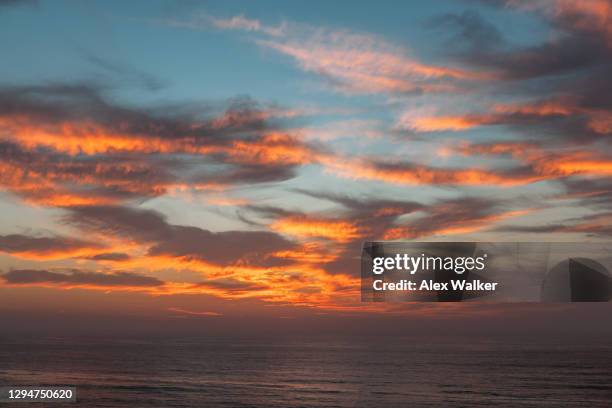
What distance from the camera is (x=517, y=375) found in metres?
124

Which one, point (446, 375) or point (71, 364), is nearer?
point (446, 375)

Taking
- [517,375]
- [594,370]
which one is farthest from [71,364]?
[594,370]

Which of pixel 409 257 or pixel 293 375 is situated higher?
pixel 409 257

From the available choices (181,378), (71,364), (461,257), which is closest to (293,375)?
(181,378)

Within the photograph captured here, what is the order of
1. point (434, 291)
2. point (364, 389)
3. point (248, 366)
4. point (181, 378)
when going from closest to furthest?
point (434, 291) → point (364, 389) → point (181, 378) → point (248, 366)

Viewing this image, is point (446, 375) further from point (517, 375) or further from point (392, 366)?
point (392, 366)

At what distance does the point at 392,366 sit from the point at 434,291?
11937 centimetres

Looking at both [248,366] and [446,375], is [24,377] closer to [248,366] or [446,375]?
[248,366]

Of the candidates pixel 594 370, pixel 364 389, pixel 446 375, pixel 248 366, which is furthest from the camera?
pixel 248 366

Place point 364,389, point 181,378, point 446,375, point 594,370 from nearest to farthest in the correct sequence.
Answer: point 364,389, point 181,378, point 446,375, point 594,370

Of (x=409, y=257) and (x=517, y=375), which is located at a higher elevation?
(x=409, y=257)

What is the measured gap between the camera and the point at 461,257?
35094 mm

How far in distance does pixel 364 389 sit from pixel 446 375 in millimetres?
30217

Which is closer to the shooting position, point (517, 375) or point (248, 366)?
point (517, 375)
